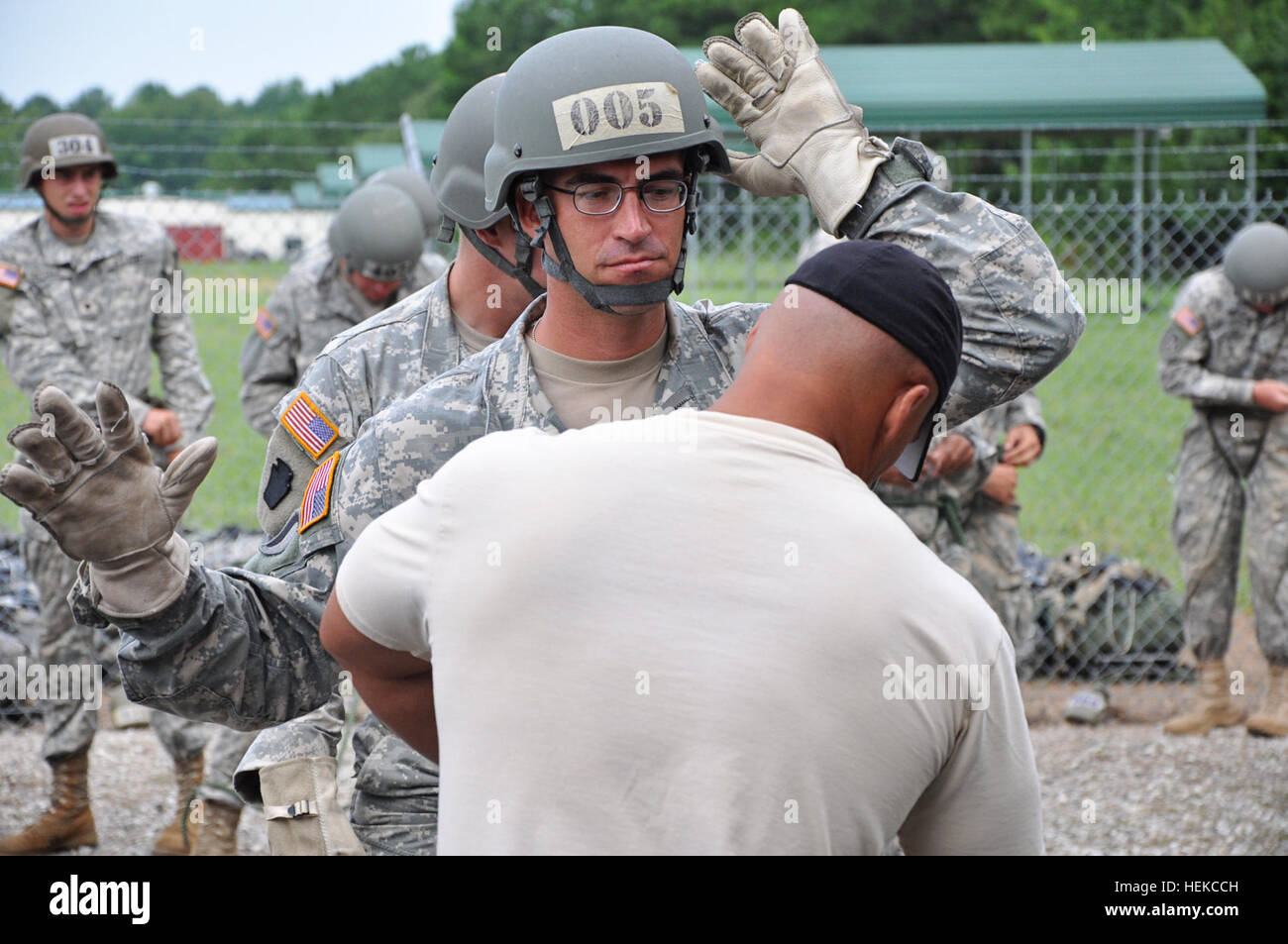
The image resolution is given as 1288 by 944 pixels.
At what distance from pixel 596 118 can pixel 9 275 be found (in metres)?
4.31

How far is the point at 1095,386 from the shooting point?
1505cm

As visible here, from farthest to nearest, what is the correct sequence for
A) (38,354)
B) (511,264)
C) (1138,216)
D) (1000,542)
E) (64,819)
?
(1138,216) < (1000,542) < (38,354) < (64,819) < (511,264)

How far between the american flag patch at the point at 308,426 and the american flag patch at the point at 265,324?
304 centimetres

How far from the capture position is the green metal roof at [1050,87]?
1880 cm

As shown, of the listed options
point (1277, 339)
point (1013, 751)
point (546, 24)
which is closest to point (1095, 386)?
point (1277, 339)

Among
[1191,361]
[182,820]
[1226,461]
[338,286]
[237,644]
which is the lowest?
[182,820]

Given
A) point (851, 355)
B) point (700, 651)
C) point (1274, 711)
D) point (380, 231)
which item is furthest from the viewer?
point (1274, 711)

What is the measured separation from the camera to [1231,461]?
7164mm

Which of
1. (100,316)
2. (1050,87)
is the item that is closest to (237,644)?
(100,316)

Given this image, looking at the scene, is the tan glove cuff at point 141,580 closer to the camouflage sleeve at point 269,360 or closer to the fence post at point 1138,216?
the camouflage sleeve at point 269,360

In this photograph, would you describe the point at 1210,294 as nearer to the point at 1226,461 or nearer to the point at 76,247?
the point at 1226,461
